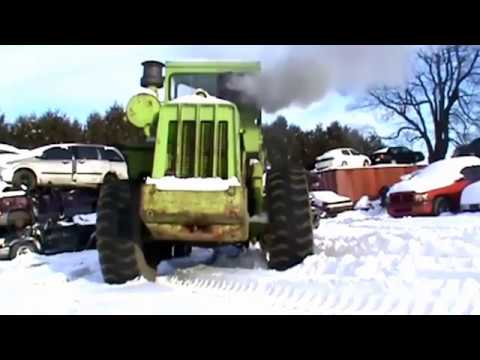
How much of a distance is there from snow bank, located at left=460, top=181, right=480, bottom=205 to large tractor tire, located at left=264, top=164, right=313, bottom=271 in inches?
331

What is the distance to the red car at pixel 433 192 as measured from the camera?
15.9 meters

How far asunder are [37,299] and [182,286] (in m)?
1.59

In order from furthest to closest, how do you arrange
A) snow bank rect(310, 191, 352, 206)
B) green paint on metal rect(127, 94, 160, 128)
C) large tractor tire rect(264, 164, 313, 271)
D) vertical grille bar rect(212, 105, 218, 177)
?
snow bank rect(310, 191, 352, 206) < green paint on metal rect(127, 94, 160, 128) < large tractor tire rect(264, 164, 313, 271) < vertical grille bar rect(212, 105, 218, 177)

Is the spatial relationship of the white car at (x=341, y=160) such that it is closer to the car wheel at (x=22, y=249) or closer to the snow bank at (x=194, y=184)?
the car wheel at (x=22, y=249)

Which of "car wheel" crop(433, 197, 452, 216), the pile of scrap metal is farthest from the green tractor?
"car wheel" crop(433, 197, 452, 216)

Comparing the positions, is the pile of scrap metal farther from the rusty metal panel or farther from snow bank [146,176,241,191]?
the rusty metal panel

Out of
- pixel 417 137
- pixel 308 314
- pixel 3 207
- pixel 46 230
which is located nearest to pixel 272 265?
pixel 308 314

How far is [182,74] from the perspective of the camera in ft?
26.2

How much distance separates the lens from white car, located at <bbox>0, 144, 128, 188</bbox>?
16578 millimetres

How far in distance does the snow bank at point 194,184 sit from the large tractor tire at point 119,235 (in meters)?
0.87

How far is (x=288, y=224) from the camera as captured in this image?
24.0 ft

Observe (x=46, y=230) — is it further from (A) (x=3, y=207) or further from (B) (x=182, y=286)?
(B) (x=182, y=286)

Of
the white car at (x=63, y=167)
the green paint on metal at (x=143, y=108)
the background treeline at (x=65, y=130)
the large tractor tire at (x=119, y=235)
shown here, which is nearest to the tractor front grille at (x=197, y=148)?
the green paint on metal at (x=143, y=108)

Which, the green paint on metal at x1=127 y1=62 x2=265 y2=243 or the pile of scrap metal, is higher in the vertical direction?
the green paint on metal at x1=127 y1=62 x2=265 y2=243
